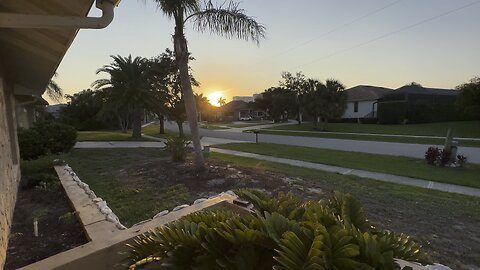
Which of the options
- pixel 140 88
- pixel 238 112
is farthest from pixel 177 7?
pixel 238 112

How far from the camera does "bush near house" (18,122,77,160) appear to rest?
12.8 metres

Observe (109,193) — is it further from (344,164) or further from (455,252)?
(344,164)

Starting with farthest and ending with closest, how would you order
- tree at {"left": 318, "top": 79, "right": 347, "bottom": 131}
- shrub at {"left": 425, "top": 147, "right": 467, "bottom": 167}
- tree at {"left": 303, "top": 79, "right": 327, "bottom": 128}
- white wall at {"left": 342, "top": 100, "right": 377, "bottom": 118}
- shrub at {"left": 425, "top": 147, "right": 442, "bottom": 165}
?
white wall at {"left": 342, "top": 100, "right": 377, "bottom": 118} → tree at {"left": 303, "top": 79, "right": 327, "bottom": 128} → tree at {"left": 318, "top": 79, "right": 347, "bottom": 131} → shrub at {"left": 425, "top": 147, "right": 442, "bottom": 165} → shrub at {"left": 425, "top": 147, "right": 467, "bottom": 167}

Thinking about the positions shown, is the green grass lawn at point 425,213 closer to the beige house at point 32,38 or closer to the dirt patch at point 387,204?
the dirt patch at point 387,204

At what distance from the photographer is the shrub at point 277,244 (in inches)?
69.4

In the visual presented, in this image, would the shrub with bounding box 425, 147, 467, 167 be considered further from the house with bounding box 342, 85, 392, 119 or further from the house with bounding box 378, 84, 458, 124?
the house with bounding box 342, 85, 392, 119

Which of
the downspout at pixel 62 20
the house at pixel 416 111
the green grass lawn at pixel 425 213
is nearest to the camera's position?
the downspout at pixel 62 20

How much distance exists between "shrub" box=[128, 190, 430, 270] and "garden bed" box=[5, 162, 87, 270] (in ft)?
6.64

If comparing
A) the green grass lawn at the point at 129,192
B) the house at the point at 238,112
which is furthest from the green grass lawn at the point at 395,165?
the house at the point at 238,112

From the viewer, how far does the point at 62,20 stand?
3.08 m

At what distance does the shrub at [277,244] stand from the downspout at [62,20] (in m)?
1.92

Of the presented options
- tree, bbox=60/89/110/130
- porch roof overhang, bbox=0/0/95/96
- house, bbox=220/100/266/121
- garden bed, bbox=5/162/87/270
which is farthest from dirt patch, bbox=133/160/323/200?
house, bbox=220/100/266/121

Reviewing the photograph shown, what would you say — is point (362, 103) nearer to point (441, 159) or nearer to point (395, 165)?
point (441, 159)

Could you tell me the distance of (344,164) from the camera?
1316 cm
